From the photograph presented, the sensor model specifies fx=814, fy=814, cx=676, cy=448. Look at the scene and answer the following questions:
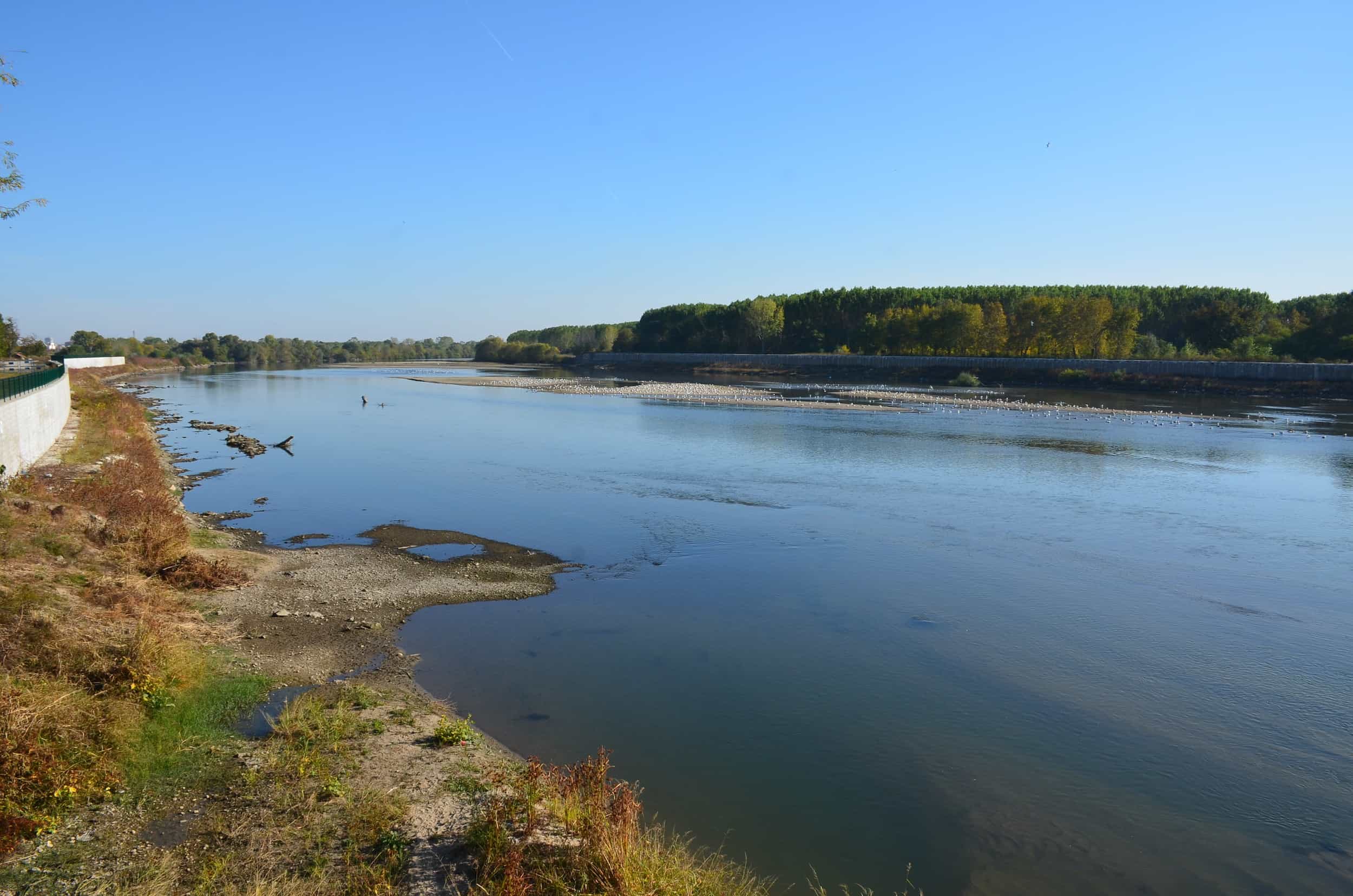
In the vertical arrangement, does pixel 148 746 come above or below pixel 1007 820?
above

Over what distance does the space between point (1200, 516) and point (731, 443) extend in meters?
23.7

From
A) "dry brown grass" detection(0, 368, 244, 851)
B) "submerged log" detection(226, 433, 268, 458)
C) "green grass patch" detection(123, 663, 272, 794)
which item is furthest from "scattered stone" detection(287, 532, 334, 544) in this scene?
"submerged log" detection(226, 433, 268, 458)

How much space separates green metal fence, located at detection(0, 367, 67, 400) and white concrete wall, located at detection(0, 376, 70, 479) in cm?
16

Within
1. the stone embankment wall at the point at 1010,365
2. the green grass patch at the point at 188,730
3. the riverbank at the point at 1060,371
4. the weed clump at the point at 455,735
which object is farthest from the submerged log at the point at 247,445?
the stone embankment wall at the point at 1010,365

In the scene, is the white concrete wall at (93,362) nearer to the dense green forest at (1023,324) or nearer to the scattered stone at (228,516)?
the scattered stone at (228,516)

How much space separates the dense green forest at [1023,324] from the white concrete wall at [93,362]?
305 feet

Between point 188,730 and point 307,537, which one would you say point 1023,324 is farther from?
point 188,730

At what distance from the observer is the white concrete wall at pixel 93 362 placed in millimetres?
93800

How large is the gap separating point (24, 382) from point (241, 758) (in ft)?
79.8

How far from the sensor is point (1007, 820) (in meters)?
9.68

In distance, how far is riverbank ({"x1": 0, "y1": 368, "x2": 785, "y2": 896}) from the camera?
760cm

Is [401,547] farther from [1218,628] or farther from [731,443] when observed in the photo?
[731,443]

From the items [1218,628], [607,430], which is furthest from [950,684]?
Result: [607,430]

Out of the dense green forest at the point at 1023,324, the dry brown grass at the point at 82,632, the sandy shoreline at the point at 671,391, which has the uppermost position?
the dense green forest at the point at 1023,324
